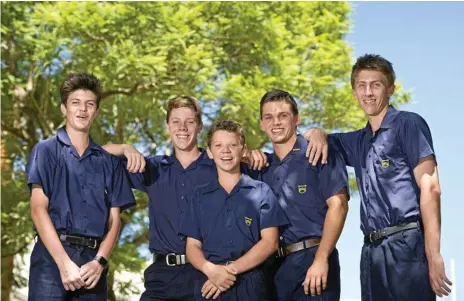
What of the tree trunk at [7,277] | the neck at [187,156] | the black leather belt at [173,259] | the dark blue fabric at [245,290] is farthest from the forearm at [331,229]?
the tree trunk at [7,277]

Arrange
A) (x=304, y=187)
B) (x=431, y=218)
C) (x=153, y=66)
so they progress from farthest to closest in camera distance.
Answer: (x=153, y=66), (x=304, y=187), (x=431, y=218)

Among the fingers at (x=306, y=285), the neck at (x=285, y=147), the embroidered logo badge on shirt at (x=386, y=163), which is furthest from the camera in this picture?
the neck at (x=285, y=147)

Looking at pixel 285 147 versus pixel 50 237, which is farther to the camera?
pixel 285 147

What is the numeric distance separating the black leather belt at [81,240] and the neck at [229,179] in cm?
81

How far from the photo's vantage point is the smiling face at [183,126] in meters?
5.36

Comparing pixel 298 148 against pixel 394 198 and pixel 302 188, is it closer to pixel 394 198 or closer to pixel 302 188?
pixel 302 188

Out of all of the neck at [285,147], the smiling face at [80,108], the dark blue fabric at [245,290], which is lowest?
the dark blue fabric at [245,290]

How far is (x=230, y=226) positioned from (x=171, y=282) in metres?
0.63

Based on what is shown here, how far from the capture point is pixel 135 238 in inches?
611

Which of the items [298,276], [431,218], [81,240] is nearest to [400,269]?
[431,218]

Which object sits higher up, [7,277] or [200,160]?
[200,160]

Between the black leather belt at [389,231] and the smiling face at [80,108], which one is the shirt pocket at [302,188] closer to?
the black leather belt at [389,231]

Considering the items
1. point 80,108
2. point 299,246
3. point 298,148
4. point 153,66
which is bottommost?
point 299,246

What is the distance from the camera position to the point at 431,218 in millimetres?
4340
